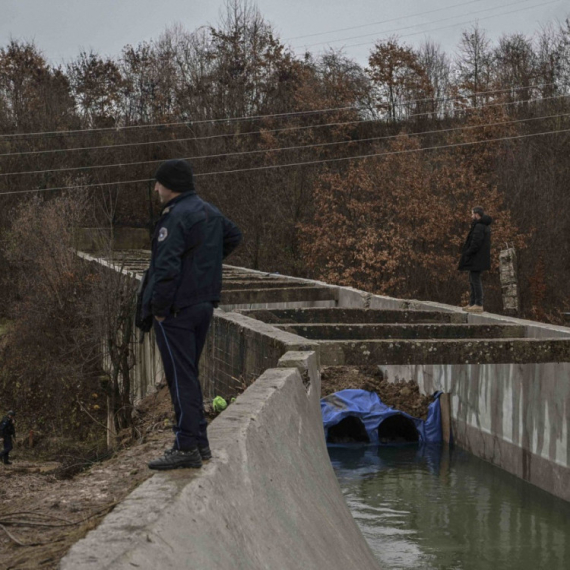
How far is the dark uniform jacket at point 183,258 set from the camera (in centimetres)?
482

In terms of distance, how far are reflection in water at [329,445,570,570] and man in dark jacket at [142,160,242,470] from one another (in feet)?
26.6

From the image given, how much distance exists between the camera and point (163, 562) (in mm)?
3285

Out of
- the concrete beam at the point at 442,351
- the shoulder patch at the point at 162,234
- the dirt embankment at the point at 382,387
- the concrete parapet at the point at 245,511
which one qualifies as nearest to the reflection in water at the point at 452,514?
the dirt embankment at the point at 382,387

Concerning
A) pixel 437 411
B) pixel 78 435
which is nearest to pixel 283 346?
pixel 437 411

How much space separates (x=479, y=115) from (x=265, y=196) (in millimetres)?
11863

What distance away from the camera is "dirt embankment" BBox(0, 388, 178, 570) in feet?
14.9

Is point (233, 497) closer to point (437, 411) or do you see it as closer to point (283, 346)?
point (283, 346)

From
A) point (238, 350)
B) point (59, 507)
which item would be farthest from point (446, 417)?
point (59, 507)

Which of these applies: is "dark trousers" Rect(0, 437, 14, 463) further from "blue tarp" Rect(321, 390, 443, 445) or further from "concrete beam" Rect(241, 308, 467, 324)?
"concrete beam" Rect(241, 308, 467, 324)

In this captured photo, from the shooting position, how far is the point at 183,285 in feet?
16.1

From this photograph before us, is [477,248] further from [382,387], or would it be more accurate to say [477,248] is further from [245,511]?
[245,511]

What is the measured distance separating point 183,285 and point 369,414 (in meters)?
17.0

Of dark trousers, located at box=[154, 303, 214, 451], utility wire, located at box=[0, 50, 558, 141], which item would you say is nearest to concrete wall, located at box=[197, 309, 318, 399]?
dark trousers, located at box=[154, 303, 214, 451]

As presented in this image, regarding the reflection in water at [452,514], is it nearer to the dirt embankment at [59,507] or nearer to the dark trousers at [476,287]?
the dark trousers at [476,287]
